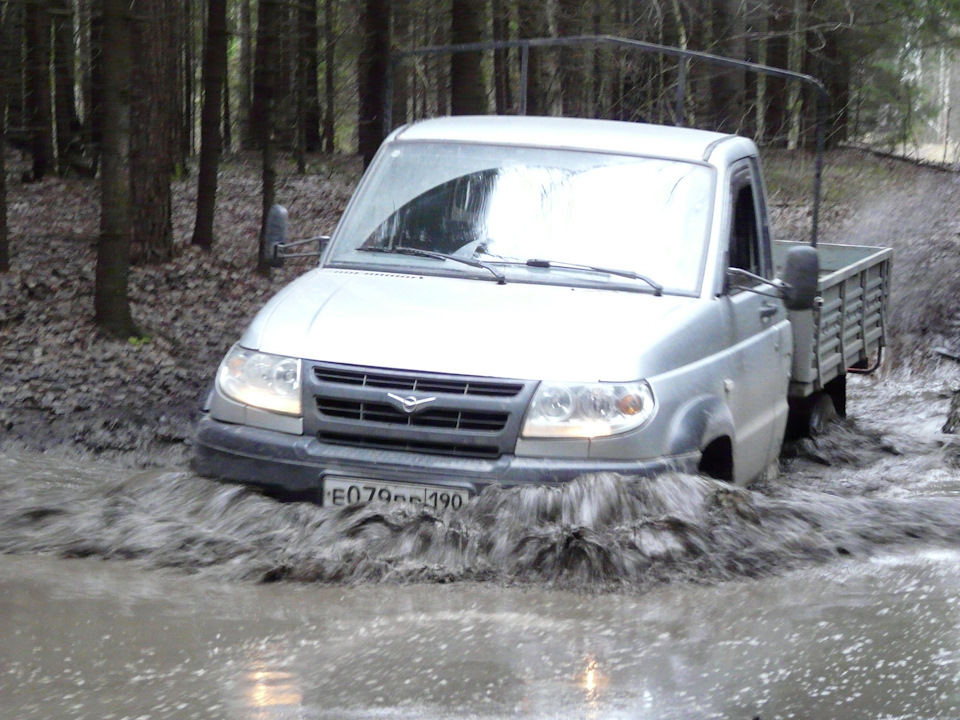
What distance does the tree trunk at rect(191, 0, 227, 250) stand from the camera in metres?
17.0

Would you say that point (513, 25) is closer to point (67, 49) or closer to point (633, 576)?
point (67, 49)

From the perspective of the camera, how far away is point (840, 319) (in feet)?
29.8

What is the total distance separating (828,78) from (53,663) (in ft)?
102

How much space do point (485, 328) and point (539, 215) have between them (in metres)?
1.18

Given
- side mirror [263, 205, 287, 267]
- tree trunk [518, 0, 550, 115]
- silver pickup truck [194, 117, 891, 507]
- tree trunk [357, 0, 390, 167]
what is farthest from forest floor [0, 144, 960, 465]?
tree trunk [518, 0, 550, 115]

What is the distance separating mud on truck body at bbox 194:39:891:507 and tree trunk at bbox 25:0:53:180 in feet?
60.3

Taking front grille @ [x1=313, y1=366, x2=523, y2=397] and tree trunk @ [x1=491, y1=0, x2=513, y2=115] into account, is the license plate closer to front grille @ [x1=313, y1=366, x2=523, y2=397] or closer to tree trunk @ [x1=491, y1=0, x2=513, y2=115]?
front grille @ [x1=313, y1=366, x2=523, y2=397]

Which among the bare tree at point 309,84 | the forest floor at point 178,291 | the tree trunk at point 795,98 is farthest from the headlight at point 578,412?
the tree trunk at point 795,98

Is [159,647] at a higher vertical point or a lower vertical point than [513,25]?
lower

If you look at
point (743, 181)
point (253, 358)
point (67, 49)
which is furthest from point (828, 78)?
point (253, 358)

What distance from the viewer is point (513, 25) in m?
30.6

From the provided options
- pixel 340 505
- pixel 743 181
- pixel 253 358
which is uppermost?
pixel 743 181

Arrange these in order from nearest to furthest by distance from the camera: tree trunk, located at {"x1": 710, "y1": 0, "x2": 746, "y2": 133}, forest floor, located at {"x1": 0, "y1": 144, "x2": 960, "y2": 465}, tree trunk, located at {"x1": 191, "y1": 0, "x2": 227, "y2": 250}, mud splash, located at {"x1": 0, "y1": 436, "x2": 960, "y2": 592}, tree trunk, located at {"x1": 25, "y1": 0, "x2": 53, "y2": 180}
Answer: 1. mud splash, located at {"x1": 0, "y1": 436, "x2": 960, "y2": 592}
2. forest floor, located at {"x1": 0, "y1": 144, "x2": 960, "y2": 465}
3. tree trunk, located at {"x1": 191, "y1": 0, "x2": 227, "y2": 250}
4. tree trunk, located at {"x1": 710, "y1": 0, "x2": 746, "y2": 133}
5. tree trunk, located at {"x1": 25, "y1": 0, "x2": 53, "y2": 180}

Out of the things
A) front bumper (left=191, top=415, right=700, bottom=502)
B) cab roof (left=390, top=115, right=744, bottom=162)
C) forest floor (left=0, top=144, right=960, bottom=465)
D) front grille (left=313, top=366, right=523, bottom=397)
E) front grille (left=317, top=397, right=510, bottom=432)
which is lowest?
forest floor (left=0, top=144, right=960, bottom=465)
